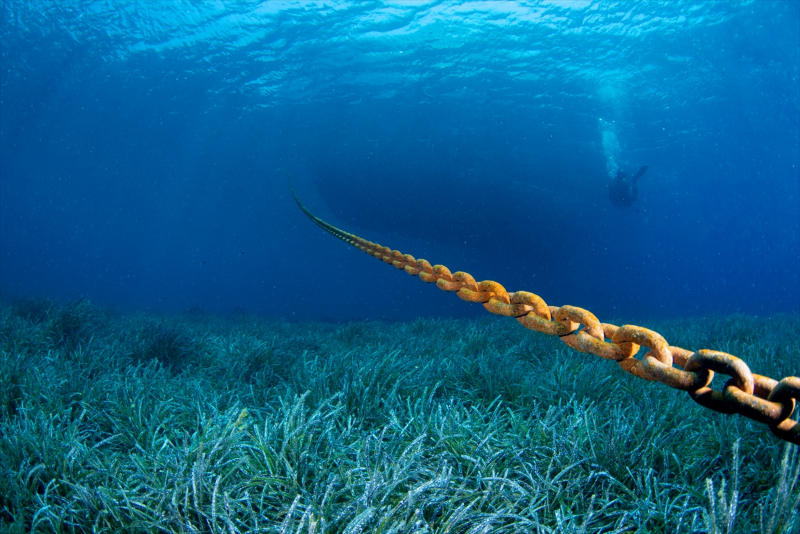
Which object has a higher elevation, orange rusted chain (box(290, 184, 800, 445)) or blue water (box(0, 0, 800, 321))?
blue water (box(0, 0, 800, 321))

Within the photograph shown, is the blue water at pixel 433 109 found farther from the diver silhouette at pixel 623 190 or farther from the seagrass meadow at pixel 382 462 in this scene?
the seagrass meadow at pixel 382 462

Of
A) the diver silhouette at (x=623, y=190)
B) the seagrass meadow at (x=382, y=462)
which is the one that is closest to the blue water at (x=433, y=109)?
the diver silhouette at (x=623, y=190)

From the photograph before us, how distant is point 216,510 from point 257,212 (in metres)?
43.8

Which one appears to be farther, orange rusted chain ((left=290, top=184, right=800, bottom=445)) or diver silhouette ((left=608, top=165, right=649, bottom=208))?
diver silhouette ((left=608, top=165, right=649, bottom=208))

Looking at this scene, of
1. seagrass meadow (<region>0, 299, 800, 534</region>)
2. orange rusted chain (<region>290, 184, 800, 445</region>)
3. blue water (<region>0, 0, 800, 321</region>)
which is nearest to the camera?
orange rusted chain (<region>290, 184, 800, 445</region>)

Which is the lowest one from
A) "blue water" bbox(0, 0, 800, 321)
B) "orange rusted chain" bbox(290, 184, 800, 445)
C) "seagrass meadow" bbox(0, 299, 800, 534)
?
"seagrass meadow" bbox(0, 299, 800, 534)

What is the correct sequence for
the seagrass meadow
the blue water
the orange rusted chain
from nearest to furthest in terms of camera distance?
the orange rusted chain < the seagrass meadow < the blue water

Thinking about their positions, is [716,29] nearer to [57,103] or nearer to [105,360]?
[105,360]

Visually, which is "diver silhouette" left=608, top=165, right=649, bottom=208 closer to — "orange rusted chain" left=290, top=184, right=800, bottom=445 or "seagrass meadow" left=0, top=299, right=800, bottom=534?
"seagrass meadow" left=0, top=299, right=800, bottom=534

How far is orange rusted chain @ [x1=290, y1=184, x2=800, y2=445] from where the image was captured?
724mm

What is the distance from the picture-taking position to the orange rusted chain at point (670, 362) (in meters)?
0.72

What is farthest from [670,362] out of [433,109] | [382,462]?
[433,109]

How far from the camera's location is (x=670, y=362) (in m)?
0.95

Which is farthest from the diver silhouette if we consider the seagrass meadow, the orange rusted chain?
the orange rusted chain
